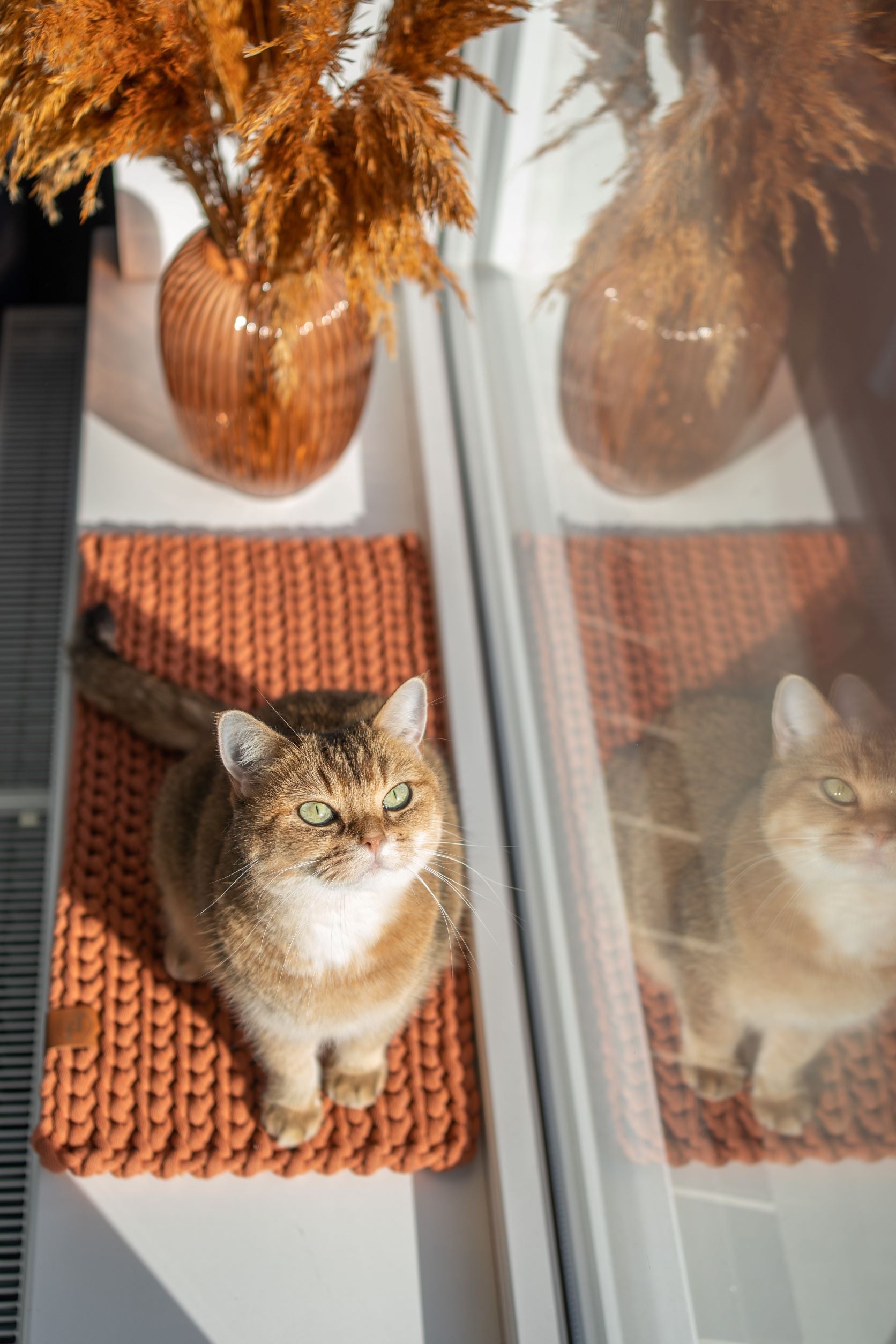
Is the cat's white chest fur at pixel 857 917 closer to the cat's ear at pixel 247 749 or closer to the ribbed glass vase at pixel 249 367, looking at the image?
the cat's ear at pixel 247 749

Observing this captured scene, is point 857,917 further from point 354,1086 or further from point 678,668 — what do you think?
point 354,1086

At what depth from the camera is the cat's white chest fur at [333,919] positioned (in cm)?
89

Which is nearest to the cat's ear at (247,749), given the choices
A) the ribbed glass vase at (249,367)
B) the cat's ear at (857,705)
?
the cat's ear at (857,705)

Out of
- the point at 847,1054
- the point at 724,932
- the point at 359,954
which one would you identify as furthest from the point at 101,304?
the point at 847,1054

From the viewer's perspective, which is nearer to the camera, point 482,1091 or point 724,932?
point 724,932

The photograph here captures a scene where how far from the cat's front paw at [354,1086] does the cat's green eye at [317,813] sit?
14.4 inches

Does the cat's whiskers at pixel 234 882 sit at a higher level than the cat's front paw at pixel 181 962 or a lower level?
lower

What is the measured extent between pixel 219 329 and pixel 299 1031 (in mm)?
896

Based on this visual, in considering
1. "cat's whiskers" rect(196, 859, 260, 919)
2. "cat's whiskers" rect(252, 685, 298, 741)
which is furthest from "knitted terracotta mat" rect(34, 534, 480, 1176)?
"cat's whiskers" rect(196, 859, 260, 919)

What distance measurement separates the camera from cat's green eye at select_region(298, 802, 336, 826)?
2.89ft

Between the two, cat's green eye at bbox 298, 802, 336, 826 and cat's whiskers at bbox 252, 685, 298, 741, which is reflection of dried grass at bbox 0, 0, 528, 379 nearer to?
cat's whiskers at bbox 252, 685, 298, 741

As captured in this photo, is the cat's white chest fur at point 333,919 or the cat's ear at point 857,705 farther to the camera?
the cat's white chest fur at point 333,919

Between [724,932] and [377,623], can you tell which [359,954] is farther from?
[377,623]

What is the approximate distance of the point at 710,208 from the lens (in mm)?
1062
